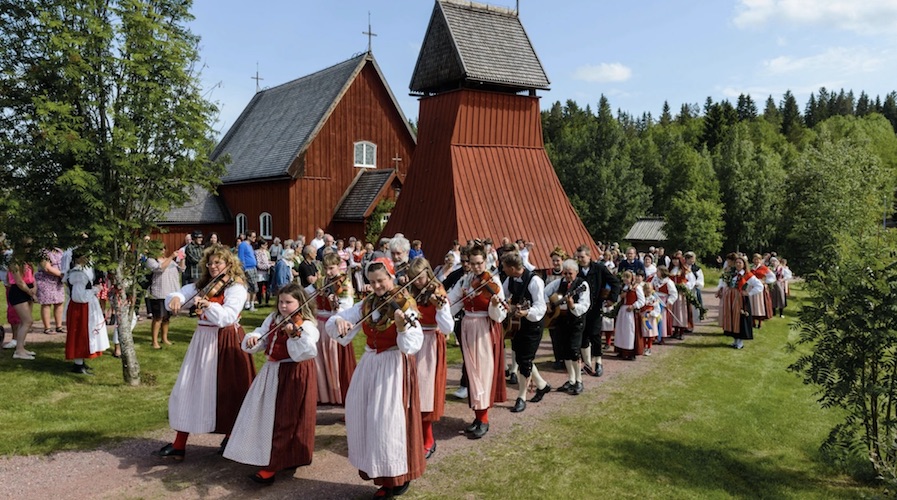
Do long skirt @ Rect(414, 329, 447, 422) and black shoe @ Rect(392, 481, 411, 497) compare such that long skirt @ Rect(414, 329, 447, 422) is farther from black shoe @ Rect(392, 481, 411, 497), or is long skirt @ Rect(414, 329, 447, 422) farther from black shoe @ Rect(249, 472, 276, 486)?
black shoe @ Rect(249, 472, 276, 486)

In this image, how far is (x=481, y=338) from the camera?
23.7ft

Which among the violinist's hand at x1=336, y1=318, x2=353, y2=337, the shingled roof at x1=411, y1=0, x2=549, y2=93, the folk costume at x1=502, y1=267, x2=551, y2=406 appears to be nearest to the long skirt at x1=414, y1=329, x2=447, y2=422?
the violinist's hand at x1=336, y1=318, x2=353, y2=337

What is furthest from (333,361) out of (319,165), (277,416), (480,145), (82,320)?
(319,165)

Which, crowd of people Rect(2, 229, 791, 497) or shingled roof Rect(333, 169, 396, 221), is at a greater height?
shingled roof Rect(333, 169, 396, 221)

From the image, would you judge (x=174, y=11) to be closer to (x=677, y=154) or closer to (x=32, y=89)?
(x=32, y=89)

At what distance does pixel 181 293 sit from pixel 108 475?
69.4 inches

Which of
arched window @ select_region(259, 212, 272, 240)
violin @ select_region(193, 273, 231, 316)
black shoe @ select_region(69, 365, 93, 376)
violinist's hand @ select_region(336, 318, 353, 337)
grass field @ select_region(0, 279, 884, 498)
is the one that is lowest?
grass field @ select_region(0, 279, 884, 498)

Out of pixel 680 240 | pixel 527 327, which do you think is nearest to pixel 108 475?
pixel 527 327

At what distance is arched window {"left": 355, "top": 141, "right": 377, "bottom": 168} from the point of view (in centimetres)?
2798

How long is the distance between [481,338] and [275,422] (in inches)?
102

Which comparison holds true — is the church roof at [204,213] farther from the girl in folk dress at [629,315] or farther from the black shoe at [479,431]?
the black shoe at [479,431]

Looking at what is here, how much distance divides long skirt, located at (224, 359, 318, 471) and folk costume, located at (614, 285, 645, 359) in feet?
24.8

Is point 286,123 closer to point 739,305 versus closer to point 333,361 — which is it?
point 739,305

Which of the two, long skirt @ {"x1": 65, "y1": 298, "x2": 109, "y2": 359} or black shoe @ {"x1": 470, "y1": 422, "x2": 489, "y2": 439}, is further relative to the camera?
long skirt @ {"x1": 65, "y1": 298, "x2": 109, "y2": 359}
